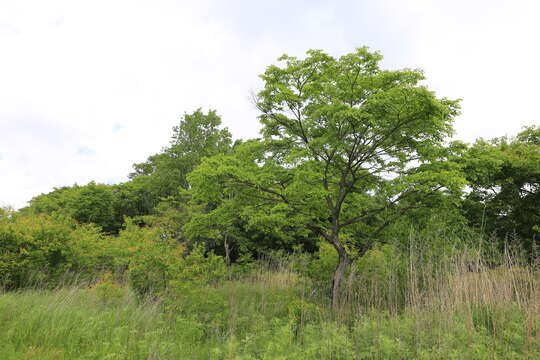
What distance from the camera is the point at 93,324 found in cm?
489

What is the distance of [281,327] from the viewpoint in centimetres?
491

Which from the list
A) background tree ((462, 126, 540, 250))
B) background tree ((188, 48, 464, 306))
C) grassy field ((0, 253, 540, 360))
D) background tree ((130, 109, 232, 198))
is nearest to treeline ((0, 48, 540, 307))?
background tree ((188, 48, 464, 306))

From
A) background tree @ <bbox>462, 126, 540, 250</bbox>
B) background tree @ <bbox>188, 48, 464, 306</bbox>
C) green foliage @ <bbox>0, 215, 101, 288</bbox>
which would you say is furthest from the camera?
background tree @ <bbox>462, 126, 540, 250</bbox>

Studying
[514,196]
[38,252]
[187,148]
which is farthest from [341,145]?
[187,148]

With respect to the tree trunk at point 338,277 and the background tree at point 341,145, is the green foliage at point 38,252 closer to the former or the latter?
the background tree at point 341,145

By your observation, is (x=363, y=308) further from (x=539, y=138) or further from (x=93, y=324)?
(x=539, y=138)

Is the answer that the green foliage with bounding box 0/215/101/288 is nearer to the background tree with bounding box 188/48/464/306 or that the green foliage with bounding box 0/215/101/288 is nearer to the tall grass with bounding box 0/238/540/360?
the tall grass with bounding box 0/238/540/360

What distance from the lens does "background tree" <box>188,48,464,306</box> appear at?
6387 millimetres

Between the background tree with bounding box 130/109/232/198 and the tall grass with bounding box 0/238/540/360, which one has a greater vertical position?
the background tree with bounding box 130/109/232/198

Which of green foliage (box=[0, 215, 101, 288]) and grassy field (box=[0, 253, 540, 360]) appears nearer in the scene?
grassy field (box=[0, 253, 540, 360])

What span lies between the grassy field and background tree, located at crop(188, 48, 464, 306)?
203 cm

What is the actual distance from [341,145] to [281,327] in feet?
12.3

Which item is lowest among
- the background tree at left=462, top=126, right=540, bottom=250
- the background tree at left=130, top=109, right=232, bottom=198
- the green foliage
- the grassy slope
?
the grassy slope

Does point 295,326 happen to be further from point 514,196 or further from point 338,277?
point 514,196
